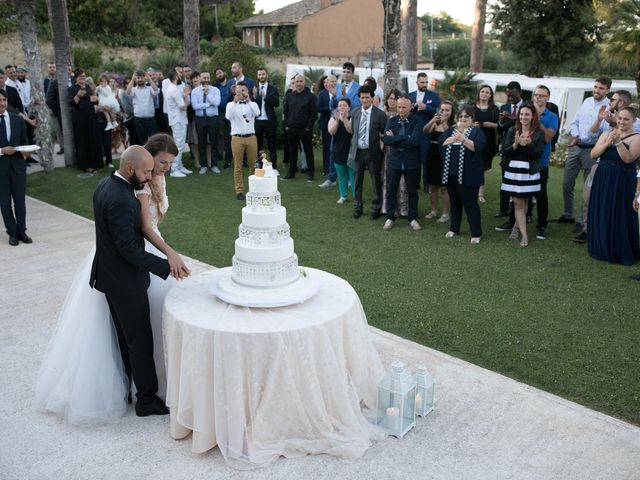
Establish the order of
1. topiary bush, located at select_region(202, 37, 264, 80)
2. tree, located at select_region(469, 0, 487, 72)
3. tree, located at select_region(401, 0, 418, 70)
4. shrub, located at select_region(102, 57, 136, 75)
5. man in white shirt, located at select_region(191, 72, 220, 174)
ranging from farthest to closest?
shrub, located at select_region(102, 57, 136, 75)
tree, located at select_region(469, 0, 487, 72)
tree, located at select_region(401, 0, 418, 70)
topiary bush, located at select_region(202, 37, 264, 80)
man in white shirt, located at select_region(191, 72, 220, 174)

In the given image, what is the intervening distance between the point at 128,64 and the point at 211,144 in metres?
22.6

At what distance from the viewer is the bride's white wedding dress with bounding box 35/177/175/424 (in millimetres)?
4527

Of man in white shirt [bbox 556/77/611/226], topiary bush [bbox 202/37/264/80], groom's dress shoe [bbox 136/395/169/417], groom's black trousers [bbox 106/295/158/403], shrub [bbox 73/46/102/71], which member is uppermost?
shrub [bbox 73/46/102/71]

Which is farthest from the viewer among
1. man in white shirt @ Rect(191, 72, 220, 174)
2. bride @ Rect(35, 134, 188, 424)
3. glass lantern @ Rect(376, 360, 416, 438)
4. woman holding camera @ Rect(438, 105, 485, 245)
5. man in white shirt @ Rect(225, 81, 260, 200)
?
man in white shirt @ Rect(191, 72, 220, 174)

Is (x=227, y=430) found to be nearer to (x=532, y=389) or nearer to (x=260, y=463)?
(x=260, y=463)

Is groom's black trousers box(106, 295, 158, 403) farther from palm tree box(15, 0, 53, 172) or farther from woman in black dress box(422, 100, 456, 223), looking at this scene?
palm tree box(15, 0, 53, 172)

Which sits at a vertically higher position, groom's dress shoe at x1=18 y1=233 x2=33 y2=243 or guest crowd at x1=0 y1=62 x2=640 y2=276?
guest crowd at x1=0 y1=62 x2=640 y2=276

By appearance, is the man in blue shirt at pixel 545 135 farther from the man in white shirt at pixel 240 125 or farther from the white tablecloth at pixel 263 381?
the white tablecloth at pixel 263 381

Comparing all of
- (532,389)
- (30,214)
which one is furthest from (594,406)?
(30,214)

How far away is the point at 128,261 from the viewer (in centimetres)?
425

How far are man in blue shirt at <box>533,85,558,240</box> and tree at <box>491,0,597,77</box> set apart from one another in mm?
23146

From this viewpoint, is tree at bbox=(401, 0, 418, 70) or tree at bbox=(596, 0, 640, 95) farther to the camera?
tree at bbox=(401, 0, 418, 70)

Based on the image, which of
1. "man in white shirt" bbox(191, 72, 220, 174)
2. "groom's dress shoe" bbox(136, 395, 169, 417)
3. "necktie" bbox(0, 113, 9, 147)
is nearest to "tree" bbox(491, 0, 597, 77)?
"man in white shirt" bbox(191, 72, 220, 174)

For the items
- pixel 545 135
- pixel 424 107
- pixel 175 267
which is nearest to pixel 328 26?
pixel 424 107
